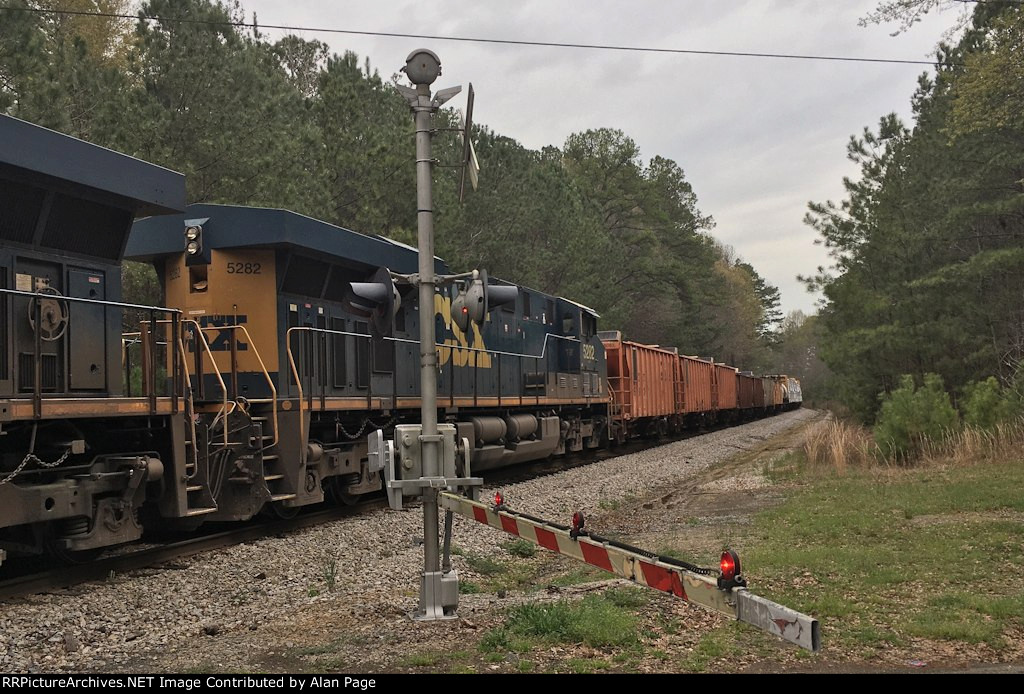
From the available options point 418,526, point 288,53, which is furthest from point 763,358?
point 418,526

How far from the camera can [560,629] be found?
5656 mm

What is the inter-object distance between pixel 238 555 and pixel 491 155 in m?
25.6

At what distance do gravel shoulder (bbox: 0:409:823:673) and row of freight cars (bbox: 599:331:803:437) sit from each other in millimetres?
13162

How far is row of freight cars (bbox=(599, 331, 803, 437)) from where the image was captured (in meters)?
25.4

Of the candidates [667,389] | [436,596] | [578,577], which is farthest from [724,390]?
[436,596]

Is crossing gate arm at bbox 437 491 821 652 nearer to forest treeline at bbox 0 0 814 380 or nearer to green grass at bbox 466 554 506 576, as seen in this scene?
green grass at bbox 466 554 506 576

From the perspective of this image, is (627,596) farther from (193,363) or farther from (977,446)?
(977,446)

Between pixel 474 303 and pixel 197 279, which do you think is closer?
pixel 474 303

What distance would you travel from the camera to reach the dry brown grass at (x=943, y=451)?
622 inches

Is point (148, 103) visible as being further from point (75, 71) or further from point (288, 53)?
point (288, 53)

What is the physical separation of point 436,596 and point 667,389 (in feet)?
79.9

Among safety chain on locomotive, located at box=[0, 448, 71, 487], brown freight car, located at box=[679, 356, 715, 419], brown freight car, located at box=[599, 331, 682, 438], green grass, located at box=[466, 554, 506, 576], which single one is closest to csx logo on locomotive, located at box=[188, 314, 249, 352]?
safety chain on locomotive, located at box=[0, 448, 71, 487]

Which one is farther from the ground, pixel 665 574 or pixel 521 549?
pixel 665 574

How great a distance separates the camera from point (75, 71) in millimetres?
19438
